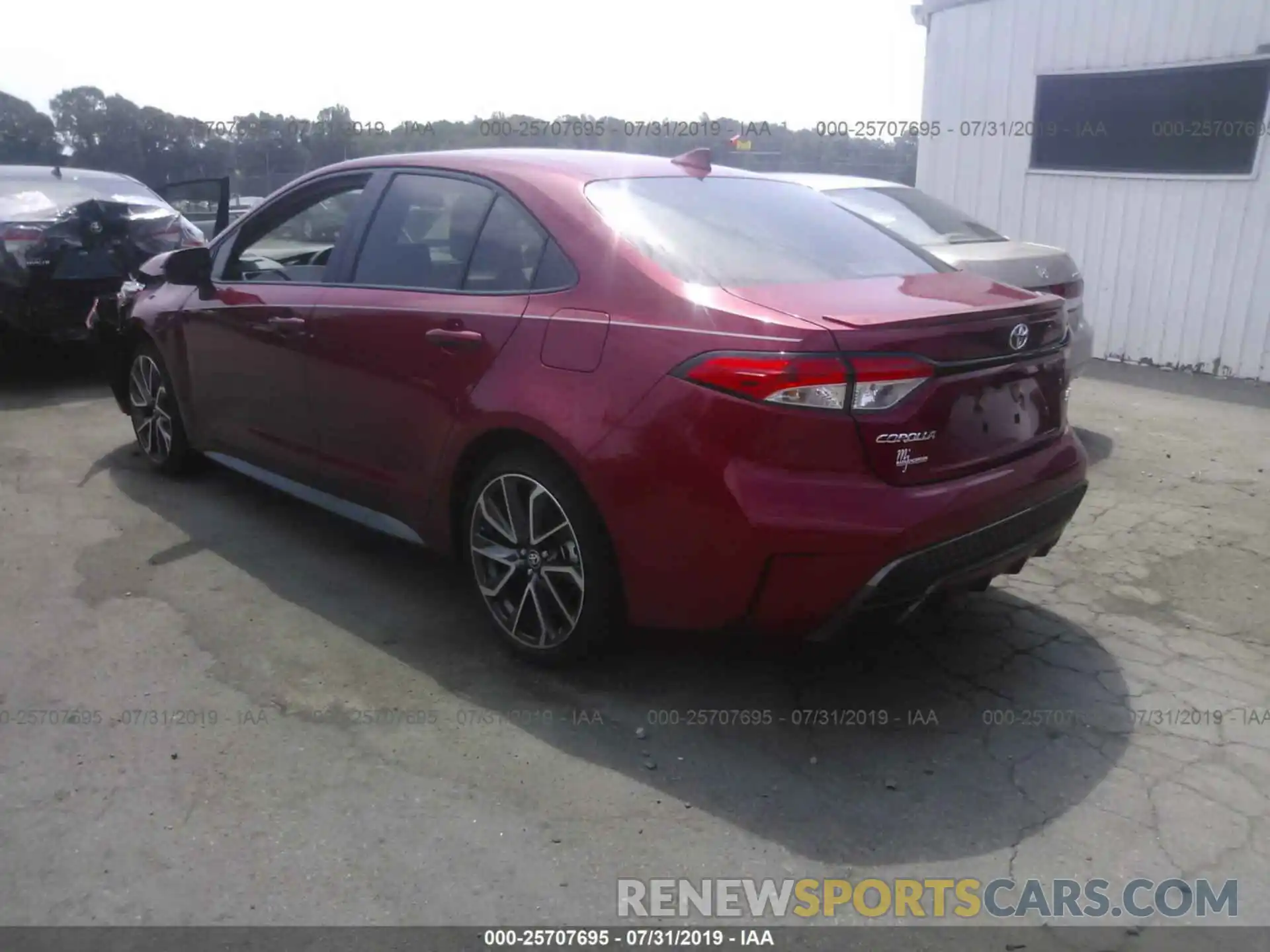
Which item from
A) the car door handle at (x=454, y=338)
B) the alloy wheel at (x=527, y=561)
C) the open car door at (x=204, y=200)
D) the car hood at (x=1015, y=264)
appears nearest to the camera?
the alloy wheel at (x=527, y=561)

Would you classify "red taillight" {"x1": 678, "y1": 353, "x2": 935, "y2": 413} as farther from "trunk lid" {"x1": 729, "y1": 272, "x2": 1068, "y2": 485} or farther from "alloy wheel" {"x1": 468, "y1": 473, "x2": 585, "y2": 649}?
"alloy wheel" {"x1": 468, "y1": 473, "x2": 585, "y2": 649}

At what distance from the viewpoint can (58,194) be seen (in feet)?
25.0

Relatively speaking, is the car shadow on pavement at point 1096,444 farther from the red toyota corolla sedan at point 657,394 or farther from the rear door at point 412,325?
the rear door at point 412,325

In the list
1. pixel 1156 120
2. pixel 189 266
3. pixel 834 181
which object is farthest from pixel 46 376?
pixel 1156 120

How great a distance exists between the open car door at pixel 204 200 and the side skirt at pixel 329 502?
1.28 m

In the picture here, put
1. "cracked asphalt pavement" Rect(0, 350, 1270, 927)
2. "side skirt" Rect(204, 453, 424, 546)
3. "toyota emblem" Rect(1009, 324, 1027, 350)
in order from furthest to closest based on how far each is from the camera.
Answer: "side skirt" Rect(204, 453, 424, 546) < "toyota emblem" Rect(1009, 324, 1027, 350) < "cracked asphalt pavement" Rect(0, 350, 1270, 927)

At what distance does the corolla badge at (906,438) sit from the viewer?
105 inches

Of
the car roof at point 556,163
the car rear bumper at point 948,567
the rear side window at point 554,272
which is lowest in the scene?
the car rear bumper at point 948,567

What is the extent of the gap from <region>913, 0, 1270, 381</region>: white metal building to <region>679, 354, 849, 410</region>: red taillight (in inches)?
264

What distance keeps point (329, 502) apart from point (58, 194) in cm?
516

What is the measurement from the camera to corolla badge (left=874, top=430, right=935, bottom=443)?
105 inches

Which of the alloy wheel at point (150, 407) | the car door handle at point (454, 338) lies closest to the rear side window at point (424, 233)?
the car door handle at point (454, 338)

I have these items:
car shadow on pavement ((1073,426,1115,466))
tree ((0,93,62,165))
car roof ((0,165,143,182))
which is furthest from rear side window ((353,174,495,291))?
car roof ((0,165,143,182))

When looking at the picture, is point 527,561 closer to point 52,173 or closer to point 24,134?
point 24,134
